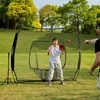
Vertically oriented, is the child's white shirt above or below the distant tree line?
below

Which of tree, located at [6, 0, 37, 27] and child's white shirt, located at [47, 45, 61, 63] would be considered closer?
child's white shirt, located at [47, 45, 61, 63]

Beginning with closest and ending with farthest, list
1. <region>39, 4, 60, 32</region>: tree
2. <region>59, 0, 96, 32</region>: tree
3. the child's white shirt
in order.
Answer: the child's white shirt < <region>59, 0, 96, 32</region>: tree < <region>39, 4, 60, 32</region>: tree

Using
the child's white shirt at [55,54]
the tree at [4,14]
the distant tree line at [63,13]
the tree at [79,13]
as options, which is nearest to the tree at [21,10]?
the distant tree line at [63,13]

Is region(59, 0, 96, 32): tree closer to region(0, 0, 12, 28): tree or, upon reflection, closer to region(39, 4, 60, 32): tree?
region(39, 4, 60, 32): tree

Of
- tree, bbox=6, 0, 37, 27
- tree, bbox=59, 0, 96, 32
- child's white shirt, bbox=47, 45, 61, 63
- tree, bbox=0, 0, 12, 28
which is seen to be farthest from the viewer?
tree, bbox=0, 0, 12, 28

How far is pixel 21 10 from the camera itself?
41.4 m

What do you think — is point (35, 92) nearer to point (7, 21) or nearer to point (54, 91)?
point (54, 91)

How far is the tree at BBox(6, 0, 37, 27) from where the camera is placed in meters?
40.9

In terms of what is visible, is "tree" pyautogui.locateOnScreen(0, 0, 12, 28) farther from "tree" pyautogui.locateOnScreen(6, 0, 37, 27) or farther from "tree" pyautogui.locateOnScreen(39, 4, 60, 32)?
"tree" pyautogui.locateOnScreen(39, 4, 60, 32)

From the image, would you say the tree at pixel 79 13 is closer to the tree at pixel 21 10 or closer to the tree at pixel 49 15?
the tree at pixel 49 15

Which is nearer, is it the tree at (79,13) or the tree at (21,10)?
the tree at (79,13)

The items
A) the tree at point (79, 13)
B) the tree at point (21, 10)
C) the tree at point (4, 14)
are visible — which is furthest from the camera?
the tree at point (4, 14)

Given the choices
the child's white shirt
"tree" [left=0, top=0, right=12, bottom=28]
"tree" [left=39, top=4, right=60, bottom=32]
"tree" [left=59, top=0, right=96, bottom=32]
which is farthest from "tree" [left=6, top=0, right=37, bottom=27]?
the child's white shirt

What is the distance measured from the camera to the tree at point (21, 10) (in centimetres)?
4088
